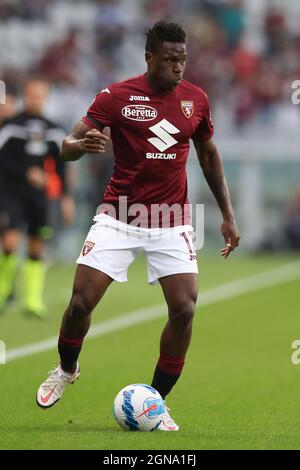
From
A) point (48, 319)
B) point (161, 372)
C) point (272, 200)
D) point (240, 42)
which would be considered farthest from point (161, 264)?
point (240, 42)

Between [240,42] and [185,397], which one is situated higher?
[185,397]

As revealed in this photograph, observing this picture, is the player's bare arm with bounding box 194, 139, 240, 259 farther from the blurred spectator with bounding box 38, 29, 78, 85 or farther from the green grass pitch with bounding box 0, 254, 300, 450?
the blurred spectator with bounding box 38, 29, 78, 85

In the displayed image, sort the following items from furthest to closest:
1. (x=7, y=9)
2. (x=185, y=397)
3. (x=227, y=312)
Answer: (x=7, y=9) < (x=227, y=312) < (x=185, y=397)

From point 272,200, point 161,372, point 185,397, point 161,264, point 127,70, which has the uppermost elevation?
point 161,264

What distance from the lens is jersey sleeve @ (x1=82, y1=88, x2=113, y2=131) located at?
24.2ft

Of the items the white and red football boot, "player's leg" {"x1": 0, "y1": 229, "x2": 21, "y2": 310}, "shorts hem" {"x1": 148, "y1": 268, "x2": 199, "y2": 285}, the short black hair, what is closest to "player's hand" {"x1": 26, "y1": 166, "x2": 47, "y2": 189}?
"player's leg" {"x1": 0, "y1": 229, "x2": 21, "y2": 310}

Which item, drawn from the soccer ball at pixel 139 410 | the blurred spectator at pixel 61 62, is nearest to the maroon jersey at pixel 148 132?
the soccer ball at pixel 139 410

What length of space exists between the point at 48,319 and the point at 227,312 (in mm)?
2605

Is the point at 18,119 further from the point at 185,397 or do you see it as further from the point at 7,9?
the point at 7,9

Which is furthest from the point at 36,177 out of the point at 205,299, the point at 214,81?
the point at 214,81

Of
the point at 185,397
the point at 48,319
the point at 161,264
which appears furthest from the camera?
the point at 48,319

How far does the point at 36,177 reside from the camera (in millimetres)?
14406
